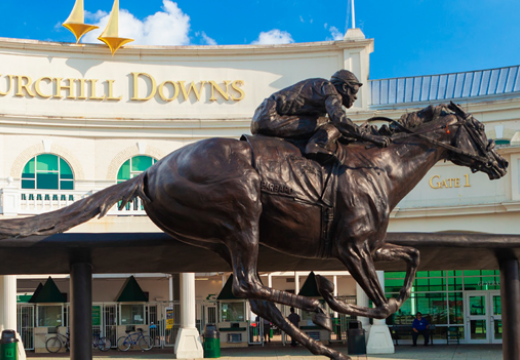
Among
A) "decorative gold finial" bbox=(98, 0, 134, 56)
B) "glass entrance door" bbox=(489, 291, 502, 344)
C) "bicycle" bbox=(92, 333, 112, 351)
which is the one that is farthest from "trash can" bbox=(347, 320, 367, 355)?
"decorative gold finial" bbox=(98, 0, 134, 56)

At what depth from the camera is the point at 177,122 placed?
91.1 feet

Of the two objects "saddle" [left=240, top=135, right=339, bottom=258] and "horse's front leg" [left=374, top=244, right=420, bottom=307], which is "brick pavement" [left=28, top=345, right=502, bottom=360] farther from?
"saddle" [left=240, top=135, right=339, bottom=258]

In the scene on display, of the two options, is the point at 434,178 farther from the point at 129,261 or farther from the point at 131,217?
the point at 129,261

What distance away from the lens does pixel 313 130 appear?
5230 millimetres

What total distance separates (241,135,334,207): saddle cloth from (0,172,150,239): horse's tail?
0.77 metres

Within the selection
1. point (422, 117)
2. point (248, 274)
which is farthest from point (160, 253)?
point (422, 117)

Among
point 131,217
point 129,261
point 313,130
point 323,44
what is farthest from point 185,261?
point 323,44

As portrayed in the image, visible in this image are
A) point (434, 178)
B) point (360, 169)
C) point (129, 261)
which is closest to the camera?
point (360, 169)

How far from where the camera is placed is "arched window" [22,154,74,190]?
26.4m

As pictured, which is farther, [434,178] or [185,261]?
[434,178]

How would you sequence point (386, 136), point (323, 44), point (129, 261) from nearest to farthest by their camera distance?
point (386, 136) → point (129, 261) → point (323, 44)

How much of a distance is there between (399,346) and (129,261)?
76.1 feet

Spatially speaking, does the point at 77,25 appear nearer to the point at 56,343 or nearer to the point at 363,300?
the point at 56,343

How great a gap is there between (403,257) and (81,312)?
245 cm
